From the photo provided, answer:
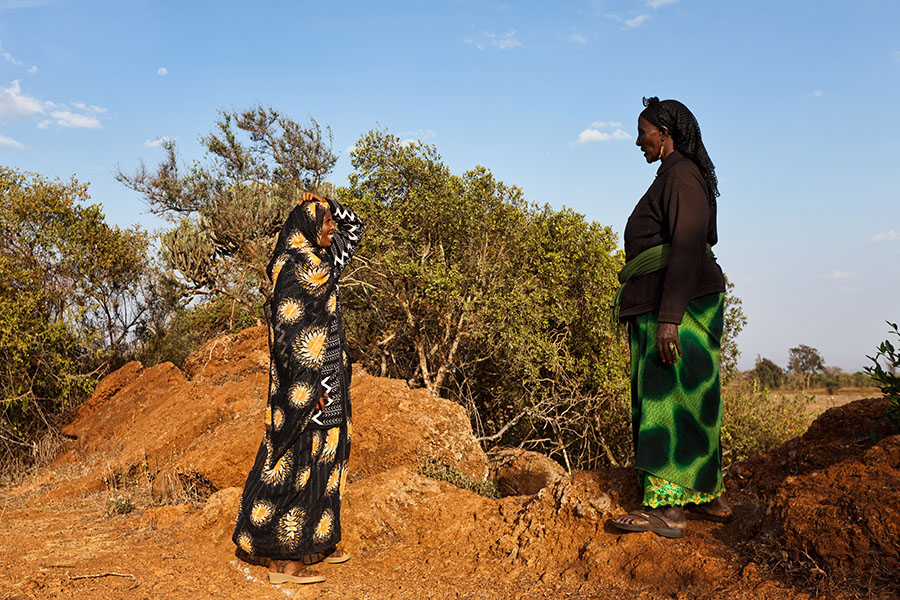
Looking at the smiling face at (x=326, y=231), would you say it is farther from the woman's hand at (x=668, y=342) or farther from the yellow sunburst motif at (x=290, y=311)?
the woman's hand at (x=668, y=342)

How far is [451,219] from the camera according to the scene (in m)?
10.8

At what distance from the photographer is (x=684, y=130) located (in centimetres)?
354

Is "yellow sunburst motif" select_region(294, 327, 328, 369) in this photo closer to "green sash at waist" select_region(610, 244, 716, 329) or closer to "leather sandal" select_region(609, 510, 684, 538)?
"green sash at waist" select_region(610, 244, 716, 329)

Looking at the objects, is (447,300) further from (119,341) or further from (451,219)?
(119,341)

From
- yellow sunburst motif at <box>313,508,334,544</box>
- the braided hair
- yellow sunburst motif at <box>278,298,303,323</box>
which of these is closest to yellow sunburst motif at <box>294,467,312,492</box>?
yellow sunburst motif at <box>313,508,334,544</box>

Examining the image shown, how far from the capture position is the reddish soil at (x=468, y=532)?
9.60 ft

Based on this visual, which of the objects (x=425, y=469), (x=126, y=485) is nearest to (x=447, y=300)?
(x=425, y=469)

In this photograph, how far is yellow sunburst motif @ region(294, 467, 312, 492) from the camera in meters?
3.81

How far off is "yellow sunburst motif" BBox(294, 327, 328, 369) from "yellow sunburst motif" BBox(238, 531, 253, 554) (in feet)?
3.44

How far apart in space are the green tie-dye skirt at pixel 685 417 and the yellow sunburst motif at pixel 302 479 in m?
1.84

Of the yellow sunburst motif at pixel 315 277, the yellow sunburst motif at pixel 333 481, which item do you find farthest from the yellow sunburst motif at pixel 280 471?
the yellow sunburst motif at pixel 315 277

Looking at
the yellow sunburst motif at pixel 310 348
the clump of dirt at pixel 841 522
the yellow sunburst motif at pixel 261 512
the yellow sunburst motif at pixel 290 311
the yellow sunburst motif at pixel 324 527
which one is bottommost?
the yellow sunburst motif at pixel 324 527

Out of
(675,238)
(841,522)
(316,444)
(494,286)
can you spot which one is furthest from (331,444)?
(494,286)

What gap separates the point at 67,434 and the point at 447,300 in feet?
19.2
